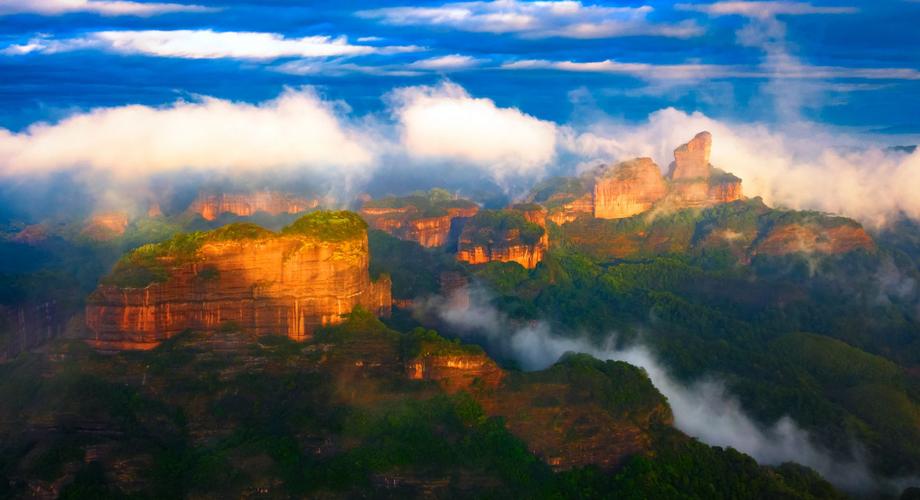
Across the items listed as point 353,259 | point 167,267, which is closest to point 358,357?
point 353,259

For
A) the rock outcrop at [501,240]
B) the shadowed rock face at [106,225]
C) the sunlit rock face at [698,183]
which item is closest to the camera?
the rock outcrop at [501,240]

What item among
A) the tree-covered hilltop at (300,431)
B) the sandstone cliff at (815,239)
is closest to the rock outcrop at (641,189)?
the sandstone cliff at (815,239)

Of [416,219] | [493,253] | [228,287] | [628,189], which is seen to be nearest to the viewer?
[228,287]

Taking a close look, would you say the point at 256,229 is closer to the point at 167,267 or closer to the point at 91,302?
the point at 167,267

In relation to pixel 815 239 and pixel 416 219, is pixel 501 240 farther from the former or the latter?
pixel 815 239

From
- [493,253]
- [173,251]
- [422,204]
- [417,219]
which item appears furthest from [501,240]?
[173,251]

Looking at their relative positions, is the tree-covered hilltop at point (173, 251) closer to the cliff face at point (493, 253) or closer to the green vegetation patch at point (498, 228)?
the cliff face at point (493, 253)
